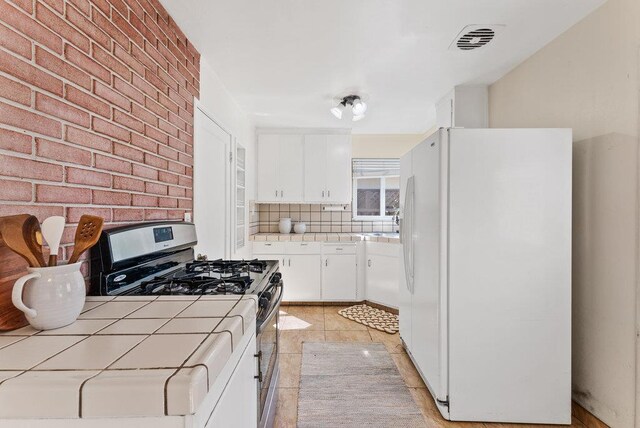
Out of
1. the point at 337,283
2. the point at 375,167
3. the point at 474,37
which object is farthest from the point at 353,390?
the point at 375,167

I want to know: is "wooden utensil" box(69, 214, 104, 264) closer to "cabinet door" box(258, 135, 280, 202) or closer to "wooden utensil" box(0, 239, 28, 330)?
"wooden utensil" box(0, 239, 28, 330)

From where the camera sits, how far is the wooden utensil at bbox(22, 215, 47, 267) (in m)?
0.82

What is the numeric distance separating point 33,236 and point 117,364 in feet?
1.51

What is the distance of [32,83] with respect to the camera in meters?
0.97

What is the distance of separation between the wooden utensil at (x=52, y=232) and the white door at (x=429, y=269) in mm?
1702

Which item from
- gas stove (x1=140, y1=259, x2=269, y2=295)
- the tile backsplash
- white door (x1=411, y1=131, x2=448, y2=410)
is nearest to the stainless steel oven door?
gas stove (x1=140, y1=259, x2=269, y2=295)

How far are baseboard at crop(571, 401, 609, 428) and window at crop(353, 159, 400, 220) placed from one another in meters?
2.92

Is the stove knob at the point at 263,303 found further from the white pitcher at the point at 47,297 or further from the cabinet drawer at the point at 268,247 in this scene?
the cabinet drawer at the point at 268,247

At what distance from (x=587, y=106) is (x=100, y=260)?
2533mm

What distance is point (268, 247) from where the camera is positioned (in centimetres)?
399

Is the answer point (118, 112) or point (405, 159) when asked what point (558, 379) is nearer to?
point (405, 159)

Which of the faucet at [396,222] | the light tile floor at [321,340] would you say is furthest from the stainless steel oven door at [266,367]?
the faucet at [396,222]

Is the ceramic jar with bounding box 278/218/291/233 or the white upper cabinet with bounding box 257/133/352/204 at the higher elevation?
the white upper cabinet with bounding box 257/133/352/204

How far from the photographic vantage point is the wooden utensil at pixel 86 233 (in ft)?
3.07
